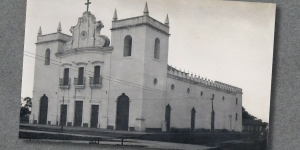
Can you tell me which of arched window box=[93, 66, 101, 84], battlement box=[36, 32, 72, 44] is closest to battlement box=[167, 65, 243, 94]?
arched window box=[93, 66, 101, 84]

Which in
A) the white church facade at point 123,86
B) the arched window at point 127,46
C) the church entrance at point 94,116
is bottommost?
the church entrance at point 94,116

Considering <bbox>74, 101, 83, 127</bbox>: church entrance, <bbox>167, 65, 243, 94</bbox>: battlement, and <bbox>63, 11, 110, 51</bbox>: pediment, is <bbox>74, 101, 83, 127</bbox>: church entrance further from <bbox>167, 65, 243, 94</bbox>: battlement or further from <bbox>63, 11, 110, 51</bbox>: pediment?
<bbox>167, 65, 243, 94</bbox>: battlement

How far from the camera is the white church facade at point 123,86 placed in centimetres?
321

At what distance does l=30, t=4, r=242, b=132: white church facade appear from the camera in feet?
10.5

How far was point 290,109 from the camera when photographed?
3195mm

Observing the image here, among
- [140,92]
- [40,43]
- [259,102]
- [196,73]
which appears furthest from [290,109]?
[40,43]

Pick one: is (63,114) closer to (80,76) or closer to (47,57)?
(80,76)

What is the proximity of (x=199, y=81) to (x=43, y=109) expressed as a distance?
1.39m

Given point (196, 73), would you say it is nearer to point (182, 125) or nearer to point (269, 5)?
point (182, 125)

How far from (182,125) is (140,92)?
1.53ft

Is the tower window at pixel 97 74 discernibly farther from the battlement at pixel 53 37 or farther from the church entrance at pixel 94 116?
the battlement at pixel 53 37

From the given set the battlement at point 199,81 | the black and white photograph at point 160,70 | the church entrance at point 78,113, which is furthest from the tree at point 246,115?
the church entrance at point 78,113

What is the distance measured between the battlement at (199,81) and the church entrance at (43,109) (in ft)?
3.65

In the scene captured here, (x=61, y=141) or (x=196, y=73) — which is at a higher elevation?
(x=196, y=73)
